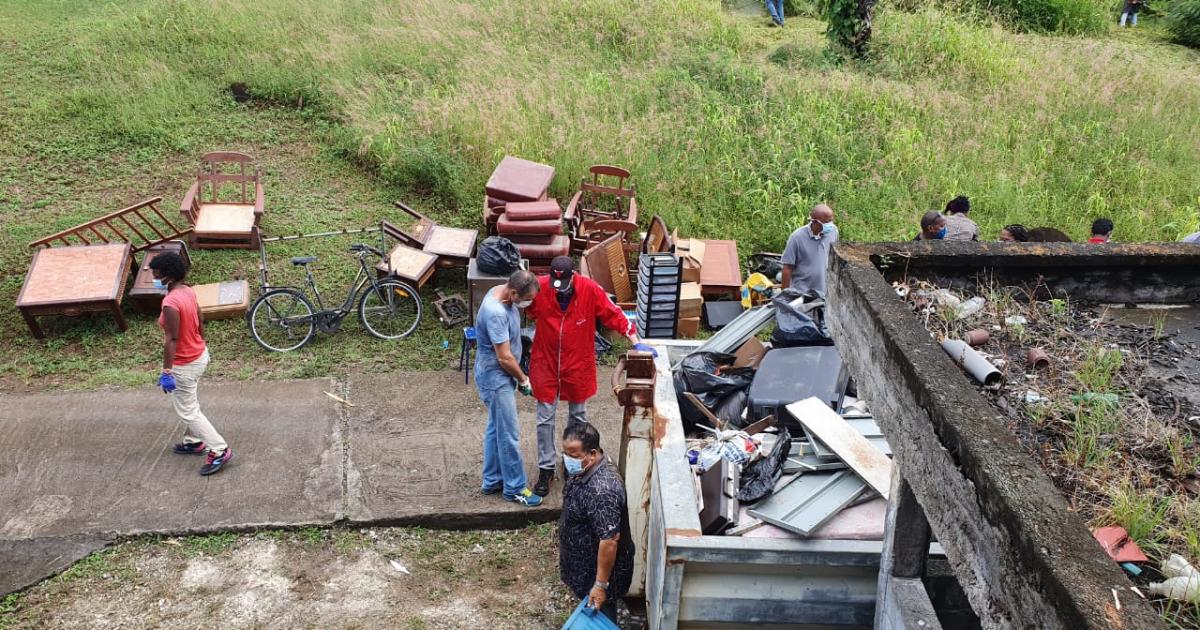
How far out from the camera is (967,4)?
18266 mm

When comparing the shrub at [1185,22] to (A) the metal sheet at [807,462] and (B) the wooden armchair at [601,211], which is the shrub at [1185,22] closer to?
(B) the wooden armchair at [601,211]

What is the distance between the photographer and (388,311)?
879 cm

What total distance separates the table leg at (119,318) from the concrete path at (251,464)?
45.6 inches

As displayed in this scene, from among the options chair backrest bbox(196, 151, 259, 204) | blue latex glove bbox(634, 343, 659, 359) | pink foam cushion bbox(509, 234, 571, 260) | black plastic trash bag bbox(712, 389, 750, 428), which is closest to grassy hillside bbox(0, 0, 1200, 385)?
chair backrest bbox(196, 151, 259, 204)

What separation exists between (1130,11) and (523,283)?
20481 mm

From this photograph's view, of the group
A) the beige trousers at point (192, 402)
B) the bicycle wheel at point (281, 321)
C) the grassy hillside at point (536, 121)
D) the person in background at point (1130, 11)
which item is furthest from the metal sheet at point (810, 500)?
the person in background at point (1130, 11)

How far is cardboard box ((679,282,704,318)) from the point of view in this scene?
8.74 metres

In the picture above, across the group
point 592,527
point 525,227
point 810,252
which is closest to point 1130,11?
point 810,252

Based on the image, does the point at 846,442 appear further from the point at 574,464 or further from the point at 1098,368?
the point at 574,464

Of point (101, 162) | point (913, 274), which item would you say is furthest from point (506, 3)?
point (913, 274)

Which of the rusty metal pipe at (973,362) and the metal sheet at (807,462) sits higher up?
the rusty metal pipe at (973,362)

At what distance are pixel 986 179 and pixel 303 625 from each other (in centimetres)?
1055

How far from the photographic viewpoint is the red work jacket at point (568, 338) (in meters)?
5.97

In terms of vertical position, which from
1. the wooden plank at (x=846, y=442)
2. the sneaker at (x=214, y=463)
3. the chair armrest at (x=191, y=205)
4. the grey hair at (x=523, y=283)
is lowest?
the sneaker at (x=214, y=463)
